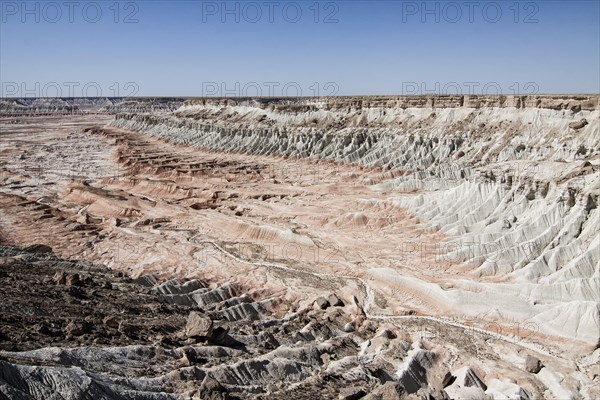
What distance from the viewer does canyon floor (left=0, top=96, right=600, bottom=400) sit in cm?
1442

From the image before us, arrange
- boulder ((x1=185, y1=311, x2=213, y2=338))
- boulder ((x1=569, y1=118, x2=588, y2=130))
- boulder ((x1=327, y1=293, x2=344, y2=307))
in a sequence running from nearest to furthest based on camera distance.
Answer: boulder ((x1=185, y1=311, x2=213, y2=338)) < boulder ((x1=327, y1=293, x2=344, y2=307)) < boulder ((x1=569, y1=118, x2=588, y2=130))

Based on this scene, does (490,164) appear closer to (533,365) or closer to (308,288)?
(308,288)

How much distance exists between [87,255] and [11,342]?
17.0 meters

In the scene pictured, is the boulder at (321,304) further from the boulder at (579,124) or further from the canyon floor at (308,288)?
the boulder at (579,124)

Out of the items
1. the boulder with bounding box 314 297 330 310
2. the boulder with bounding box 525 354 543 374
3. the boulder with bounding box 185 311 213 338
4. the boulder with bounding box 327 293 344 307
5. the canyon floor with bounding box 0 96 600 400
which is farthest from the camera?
the boulder with bounding box 327 293 344 307

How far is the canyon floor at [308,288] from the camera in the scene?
47.3 feet

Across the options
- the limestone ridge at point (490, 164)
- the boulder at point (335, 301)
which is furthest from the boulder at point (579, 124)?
the boulder at point (335, 301)

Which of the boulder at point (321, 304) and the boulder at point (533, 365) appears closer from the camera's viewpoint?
the boulder at point (533, 365)

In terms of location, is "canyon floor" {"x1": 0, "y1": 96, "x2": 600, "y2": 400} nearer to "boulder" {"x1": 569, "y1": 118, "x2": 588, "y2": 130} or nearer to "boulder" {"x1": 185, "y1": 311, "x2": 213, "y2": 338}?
"boulder" {"x1": 185, "y1": 311, "x2": 213, "y2": 338}

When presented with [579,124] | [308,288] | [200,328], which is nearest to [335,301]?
[308,288]

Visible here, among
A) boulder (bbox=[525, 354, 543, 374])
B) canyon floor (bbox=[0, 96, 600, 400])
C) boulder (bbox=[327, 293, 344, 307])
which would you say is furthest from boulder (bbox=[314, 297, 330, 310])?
boulder (bbox=[525, 354, 543, 374])

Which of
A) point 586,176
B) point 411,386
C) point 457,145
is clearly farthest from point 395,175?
point 411,386

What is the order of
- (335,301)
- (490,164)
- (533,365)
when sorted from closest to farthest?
1. (533,365)
2. (335,301)
3. (490,164)

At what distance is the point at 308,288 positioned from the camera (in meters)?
24.6
